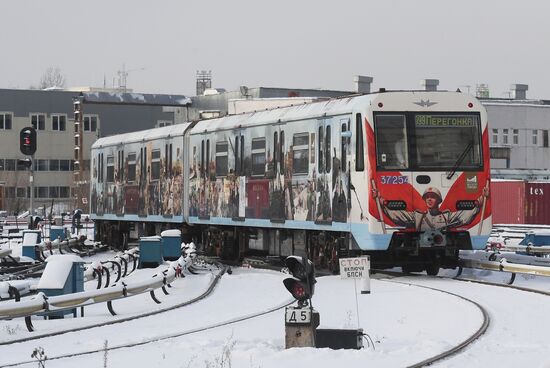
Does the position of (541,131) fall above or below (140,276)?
above

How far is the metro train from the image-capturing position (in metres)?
21.5

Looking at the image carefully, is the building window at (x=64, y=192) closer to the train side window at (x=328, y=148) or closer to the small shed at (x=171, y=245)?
the small shed at (x=171, y=245)

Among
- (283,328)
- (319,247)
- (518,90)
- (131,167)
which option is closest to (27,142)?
(131,167)

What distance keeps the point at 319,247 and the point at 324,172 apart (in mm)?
1818

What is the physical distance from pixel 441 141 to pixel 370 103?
1441mm

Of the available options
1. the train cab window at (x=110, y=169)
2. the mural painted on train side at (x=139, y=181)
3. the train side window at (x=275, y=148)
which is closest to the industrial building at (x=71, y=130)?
the mural painted on train side at (x=139, y=181)

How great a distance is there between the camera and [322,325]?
586 inches

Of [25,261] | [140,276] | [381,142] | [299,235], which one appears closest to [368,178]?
[381,142]

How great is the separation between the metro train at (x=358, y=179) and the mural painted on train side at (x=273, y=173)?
0.03 m

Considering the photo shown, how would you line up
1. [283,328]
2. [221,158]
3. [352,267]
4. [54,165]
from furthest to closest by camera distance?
[54,165] → [221,158] → [352,267] → [283,328]

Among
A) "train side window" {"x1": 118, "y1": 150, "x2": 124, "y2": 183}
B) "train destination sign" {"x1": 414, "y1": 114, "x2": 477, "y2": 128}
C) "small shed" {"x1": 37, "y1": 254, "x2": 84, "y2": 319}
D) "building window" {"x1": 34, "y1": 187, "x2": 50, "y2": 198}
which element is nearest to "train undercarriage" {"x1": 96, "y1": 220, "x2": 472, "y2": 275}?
"train destination sign" {"x1": 414, "y1": 114, "x2": 477, "y2": 128}

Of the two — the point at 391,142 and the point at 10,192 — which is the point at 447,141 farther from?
the point at 10,192

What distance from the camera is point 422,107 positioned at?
71.9 feet

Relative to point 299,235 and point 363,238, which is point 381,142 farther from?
point 299,235
